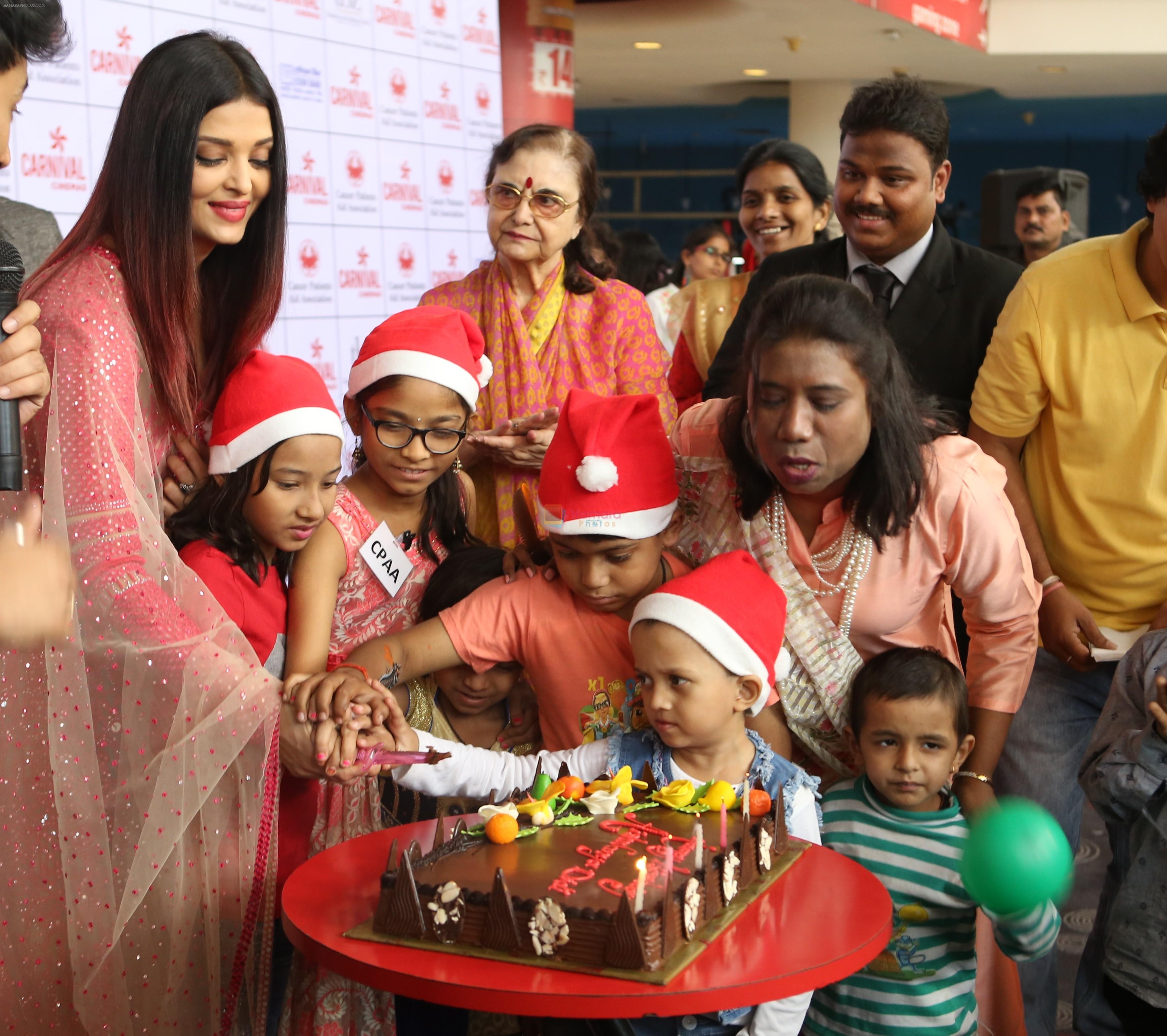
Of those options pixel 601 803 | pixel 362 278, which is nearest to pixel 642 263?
pixel 362 278

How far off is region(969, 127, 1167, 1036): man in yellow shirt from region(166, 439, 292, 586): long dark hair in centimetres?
125

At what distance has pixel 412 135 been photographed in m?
3.92

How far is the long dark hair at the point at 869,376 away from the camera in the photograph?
179cm

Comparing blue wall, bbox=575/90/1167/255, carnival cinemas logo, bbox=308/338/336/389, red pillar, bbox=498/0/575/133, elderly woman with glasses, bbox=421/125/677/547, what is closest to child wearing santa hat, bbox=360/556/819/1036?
elderly woman with glasses, bbox=421/125/677/547

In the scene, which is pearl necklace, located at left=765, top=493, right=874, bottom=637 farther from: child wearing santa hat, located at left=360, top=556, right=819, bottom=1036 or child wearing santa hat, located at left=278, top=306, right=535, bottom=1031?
child wearing santa hat, located at left=278, top=306, right=535, bottom=1031

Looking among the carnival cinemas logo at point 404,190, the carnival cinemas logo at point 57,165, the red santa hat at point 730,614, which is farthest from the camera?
the carnival cinemas logo at point 404,190

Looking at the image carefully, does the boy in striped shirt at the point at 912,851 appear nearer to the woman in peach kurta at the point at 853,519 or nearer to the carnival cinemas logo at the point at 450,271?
the woman in peach kurta at the point at 853,519

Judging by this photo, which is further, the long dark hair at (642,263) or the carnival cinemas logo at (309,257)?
the long dark hair at (642,263)

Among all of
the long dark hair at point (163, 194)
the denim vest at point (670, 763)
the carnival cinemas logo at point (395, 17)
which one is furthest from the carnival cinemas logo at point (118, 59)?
the denim vest at point (670, 763)

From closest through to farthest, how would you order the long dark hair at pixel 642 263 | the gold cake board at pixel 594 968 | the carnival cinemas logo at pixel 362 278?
1. the gold cake board at pixel 594 968
2. the carnival cinemas logo at pixel 362 278
3. the long dark hair at pixel 642 263

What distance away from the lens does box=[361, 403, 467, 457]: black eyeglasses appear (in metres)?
1.93

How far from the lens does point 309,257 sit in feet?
11.7

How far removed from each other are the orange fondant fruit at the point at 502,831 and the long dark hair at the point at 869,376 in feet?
2.25

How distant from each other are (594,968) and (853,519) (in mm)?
869
